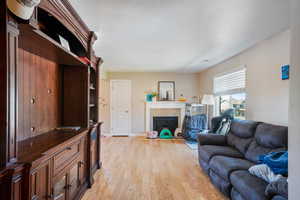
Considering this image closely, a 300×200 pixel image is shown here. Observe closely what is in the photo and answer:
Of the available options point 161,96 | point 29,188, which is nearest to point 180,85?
point 161,96

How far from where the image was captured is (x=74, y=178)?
2057mm

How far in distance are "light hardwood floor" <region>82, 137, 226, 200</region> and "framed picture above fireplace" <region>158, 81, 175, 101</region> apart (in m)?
2.23

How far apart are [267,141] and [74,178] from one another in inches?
102

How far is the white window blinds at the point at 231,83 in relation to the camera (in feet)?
12.1

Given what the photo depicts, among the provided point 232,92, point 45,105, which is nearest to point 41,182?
point 45,105

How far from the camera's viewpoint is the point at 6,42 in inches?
38.0

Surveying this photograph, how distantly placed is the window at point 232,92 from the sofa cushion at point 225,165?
168cm

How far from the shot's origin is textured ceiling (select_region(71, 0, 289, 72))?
1844 mm

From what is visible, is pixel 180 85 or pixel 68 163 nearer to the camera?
pixel 68 163

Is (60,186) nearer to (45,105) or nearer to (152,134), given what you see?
(45,105)

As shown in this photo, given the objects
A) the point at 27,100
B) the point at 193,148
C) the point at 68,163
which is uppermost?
the point at 27,100

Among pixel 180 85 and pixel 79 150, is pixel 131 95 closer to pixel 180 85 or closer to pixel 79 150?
pixel 180 85

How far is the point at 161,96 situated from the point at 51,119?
4.43 metres

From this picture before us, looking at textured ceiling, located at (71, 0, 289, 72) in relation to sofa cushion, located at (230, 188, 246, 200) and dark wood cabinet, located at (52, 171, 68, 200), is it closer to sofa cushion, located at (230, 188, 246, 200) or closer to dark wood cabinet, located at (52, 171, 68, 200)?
dark wood cabinet, located at (52, 171, 68, 200)
